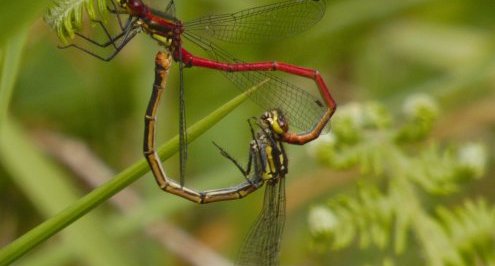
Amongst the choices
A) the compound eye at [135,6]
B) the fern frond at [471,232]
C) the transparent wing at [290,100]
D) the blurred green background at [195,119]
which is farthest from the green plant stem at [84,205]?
the blurred green background at [195,119]

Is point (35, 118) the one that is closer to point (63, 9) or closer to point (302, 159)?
point (302, 159)

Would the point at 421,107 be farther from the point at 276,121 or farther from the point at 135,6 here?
the point at 135,6

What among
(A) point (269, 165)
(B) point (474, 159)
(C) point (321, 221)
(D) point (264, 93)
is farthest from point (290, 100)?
(B) point (474, 159)

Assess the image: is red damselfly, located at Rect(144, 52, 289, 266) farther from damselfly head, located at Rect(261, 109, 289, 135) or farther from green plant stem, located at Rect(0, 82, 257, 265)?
green plant stem, located at Rect(0, 82, 257, 265)

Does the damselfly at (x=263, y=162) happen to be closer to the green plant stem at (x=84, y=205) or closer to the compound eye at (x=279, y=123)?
the compound eye at (x=279, y=123)

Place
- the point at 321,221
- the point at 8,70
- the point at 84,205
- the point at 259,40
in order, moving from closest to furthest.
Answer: the point at 84,205 < the point at 8,70 < the point at 321,221 < the point at 259,40

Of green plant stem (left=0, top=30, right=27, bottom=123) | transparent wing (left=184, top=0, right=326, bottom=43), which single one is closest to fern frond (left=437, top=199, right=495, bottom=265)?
transparent wing (left=184, top=0, right=326, bottom=43)
